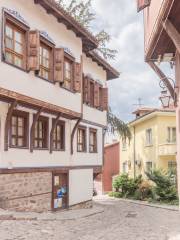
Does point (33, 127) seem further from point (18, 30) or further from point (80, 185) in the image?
point (80, 185)

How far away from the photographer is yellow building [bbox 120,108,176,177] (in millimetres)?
29875

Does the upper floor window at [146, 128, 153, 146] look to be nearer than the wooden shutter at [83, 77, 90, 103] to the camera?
No

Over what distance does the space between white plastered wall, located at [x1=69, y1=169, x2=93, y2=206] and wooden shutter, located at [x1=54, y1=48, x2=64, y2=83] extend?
15.3 feet

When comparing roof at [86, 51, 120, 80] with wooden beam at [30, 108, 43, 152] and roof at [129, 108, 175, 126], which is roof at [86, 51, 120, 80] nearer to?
roof at [129, 108, 175, 126]

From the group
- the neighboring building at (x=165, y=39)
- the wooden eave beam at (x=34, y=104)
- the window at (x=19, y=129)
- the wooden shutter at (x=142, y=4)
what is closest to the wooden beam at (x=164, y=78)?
the neighboring building at (x=165, y=39)

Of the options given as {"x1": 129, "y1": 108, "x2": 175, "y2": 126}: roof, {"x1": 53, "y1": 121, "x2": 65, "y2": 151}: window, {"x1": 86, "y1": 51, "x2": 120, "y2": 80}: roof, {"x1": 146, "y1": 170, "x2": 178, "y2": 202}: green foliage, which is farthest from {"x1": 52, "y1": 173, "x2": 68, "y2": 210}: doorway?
{"x1": 129, "y1": 108, "x2": 175, "y2": 126}: roof

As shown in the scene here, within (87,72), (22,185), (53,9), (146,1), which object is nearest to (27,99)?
(22,185)

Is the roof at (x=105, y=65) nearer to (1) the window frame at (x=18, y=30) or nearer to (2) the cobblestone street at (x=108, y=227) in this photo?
(1) the window frame at (x=18, y=30)

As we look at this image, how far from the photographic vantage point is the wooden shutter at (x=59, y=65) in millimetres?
15203

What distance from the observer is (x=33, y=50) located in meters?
13.3

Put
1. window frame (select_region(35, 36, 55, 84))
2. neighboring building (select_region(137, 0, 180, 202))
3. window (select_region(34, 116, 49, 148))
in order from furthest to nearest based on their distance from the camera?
window (select_region(34, 116, 49, 148))
window frame (select_region(35, 36, 55, 84))
neighboring building (select_region(137, 0, 180, 202))

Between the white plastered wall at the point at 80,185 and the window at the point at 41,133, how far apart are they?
8.78 feet

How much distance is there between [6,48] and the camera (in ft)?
40.5

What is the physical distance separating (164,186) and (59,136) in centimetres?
932
